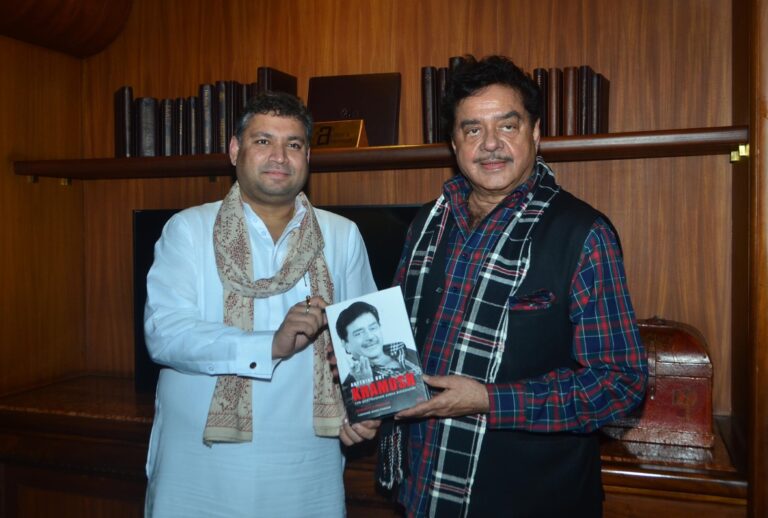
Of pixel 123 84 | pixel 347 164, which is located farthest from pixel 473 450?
pixel 123 84

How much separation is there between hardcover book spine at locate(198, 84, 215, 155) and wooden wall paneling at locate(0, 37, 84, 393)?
76 centimetres

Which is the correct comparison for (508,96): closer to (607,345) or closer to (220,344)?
(607,345)

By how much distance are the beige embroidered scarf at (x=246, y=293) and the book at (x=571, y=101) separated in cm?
99

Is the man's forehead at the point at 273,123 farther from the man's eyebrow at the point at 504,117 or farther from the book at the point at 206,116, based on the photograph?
→ the book at the point at 206,116

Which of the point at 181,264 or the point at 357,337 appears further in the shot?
the point at 181,264

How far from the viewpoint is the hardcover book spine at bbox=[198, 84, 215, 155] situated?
287 centimetres

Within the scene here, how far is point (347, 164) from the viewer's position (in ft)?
8.74

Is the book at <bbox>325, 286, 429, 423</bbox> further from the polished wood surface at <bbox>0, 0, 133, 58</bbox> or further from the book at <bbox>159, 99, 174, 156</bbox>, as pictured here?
the polished wood surface at <bbox>0, 0, 133, 58</bbox>

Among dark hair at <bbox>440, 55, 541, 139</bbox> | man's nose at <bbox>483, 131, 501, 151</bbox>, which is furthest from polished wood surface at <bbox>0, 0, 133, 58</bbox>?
man's nose at <bbox>483, 131, 501, 151</bbox>

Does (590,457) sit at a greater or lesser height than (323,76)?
lesser

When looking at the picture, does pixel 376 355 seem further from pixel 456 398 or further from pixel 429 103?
pixel 429 103

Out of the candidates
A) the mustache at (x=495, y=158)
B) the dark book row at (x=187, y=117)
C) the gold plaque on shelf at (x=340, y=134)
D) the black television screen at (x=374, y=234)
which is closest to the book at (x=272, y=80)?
the dark book row at (x=187, y=117)

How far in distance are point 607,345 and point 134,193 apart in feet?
8.01

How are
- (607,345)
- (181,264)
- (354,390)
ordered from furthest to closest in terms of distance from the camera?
1. (181,264)
2. (354,390)
3. (607,345)
